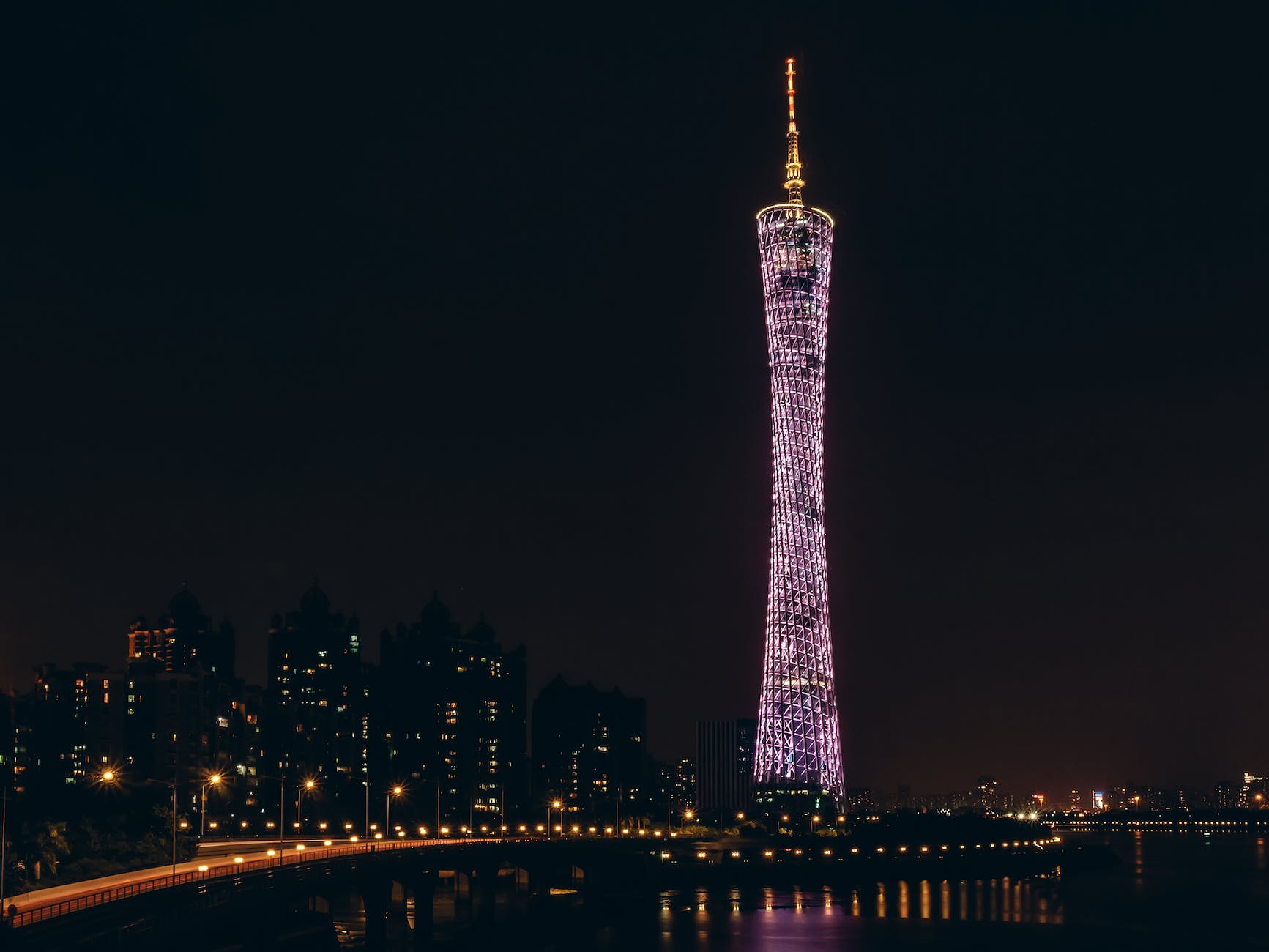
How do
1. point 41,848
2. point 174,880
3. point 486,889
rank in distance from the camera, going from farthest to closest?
1. point 486,889
2. point 41,848
3. point 174,880

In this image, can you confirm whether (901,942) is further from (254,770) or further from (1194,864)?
(1194,864)

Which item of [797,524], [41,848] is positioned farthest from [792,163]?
[41,848]

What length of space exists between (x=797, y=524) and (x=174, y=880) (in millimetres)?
65410

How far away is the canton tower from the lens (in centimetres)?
12050

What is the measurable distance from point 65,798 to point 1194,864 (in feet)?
471

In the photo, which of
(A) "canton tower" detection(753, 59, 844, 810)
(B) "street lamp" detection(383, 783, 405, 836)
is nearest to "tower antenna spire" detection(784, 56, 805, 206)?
(A) "canton tower" detection(753, 59, 844, 810)

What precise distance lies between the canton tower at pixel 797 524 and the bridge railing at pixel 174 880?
36114 mm

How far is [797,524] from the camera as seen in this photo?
120750mm

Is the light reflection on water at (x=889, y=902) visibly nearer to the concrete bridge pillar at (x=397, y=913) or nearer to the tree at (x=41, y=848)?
the concrete bridge pillar at (x=397, y=913)

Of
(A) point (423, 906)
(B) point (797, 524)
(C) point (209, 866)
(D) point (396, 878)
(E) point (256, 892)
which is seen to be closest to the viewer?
(E) point (256, 892)

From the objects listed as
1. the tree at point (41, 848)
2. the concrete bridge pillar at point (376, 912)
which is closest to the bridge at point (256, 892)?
the concrete bridge pillar at point (376, 912)

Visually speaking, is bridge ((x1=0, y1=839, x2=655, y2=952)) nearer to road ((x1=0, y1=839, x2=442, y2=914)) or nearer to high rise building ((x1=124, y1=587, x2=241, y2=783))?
road ((x1=0, y1=839, x2=442, y2=914))

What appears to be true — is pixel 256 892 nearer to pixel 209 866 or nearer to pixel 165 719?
pixel 209 866

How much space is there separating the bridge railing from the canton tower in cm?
3611
